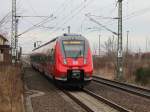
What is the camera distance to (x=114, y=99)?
1897cm

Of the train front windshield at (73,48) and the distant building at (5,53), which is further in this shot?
the distant building at (5,53)

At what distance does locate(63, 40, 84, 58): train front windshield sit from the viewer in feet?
76.1

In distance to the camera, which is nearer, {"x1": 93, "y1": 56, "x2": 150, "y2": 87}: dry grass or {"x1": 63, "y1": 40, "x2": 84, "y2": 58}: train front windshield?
{"x1": 63, "y1": 40, "x2": 84, "y2": 58}: train front windshield

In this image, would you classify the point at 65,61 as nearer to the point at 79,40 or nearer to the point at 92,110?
the point at 79,40

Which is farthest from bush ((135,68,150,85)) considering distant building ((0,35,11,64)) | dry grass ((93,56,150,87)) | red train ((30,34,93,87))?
distant building ((0,35,11,64))

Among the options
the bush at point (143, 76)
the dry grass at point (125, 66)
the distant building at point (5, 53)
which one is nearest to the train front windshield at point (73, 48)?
the bush at point (143, 76)

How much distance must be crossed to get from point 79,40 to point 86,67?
1.85 meters

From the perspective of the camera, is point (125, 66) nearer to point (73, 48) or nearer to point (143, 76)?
point (143, 76)

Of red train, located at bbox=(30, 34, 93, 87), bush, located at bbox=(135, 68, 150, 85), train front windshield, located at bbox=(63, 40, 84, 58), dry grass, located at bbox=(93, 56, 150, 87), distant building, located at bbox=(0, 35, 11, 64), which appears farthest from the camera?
distant building, located at bbox=(0, 35, 11, 64)

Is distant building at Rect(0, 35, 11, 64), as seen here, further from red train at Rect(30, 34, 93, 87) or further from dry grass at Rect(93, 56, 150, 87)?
red train at Rect(30, 34, 93, 87)

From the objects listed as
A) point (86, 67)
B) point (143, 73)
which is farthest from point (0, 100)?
point (143, 73)

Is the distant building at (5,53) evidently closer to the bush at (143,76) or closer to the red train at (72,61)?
the bush at (143,76)

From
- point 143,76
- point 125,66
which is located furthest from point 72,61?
point 125,66

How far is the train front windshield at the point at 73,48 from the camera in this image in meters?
23.2
